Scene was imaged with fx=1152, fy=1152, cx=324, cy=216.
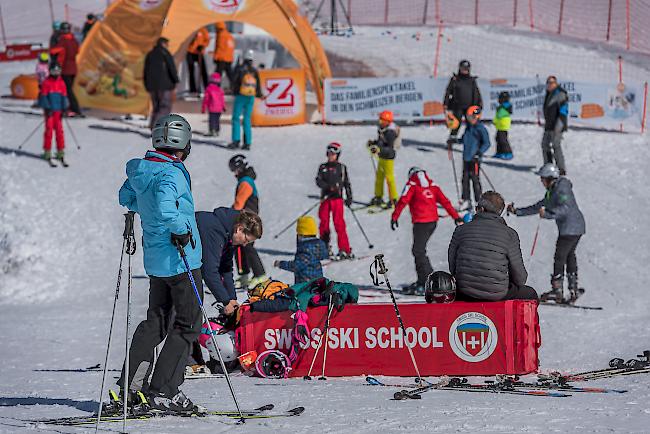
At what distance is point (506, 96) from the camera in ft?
61.3

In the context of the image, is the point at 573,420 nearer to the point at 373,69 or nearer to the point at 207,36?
the point at 207,36

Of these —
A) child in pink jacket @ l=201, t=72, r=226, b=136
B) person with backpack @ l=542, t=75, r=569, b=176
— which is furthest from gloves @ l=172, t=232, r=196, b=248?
child in pink jacket @ l=201, t=72, r=226, b=136

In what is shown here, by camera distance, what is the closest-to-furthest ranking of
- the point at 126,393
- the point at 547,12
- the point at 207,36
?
the point at 126,393 < the point at 207,36 < the point at 547,12

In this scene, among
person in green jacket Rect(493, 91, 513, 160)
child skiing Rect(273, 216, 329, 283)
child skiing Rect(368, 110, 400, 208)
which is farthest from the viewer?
person in green jacket Rect(493, 91, 513, 160)

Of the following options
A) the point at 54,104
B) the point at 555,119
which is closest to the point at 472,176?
the point at 555,119

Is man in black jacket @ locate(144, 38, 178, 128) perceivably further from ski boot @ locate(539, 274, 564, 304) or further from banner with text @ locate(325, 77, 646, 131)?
ski boot @ locate(539, 274, 564, 304)

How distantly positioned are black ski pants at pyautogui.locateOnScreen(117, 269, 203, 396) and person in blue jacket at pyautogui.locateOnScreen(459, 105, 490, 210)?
30.0 feet

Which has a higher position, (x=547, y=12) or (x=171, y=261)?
(x=547, y=12)

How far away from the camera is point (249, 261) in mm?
12297

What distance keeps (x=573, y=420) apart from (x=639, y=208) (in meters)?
10.2

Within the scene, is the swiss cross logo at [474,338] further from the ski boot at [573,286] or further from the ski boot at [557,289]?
the ski boot at [573,286]

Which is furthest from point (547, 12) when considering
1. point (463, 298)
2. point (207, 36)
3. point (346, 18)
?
point (463, 298)

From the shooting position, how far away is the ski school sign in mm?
8453

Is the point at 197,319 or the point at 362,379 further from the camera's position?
the point at 362,379
